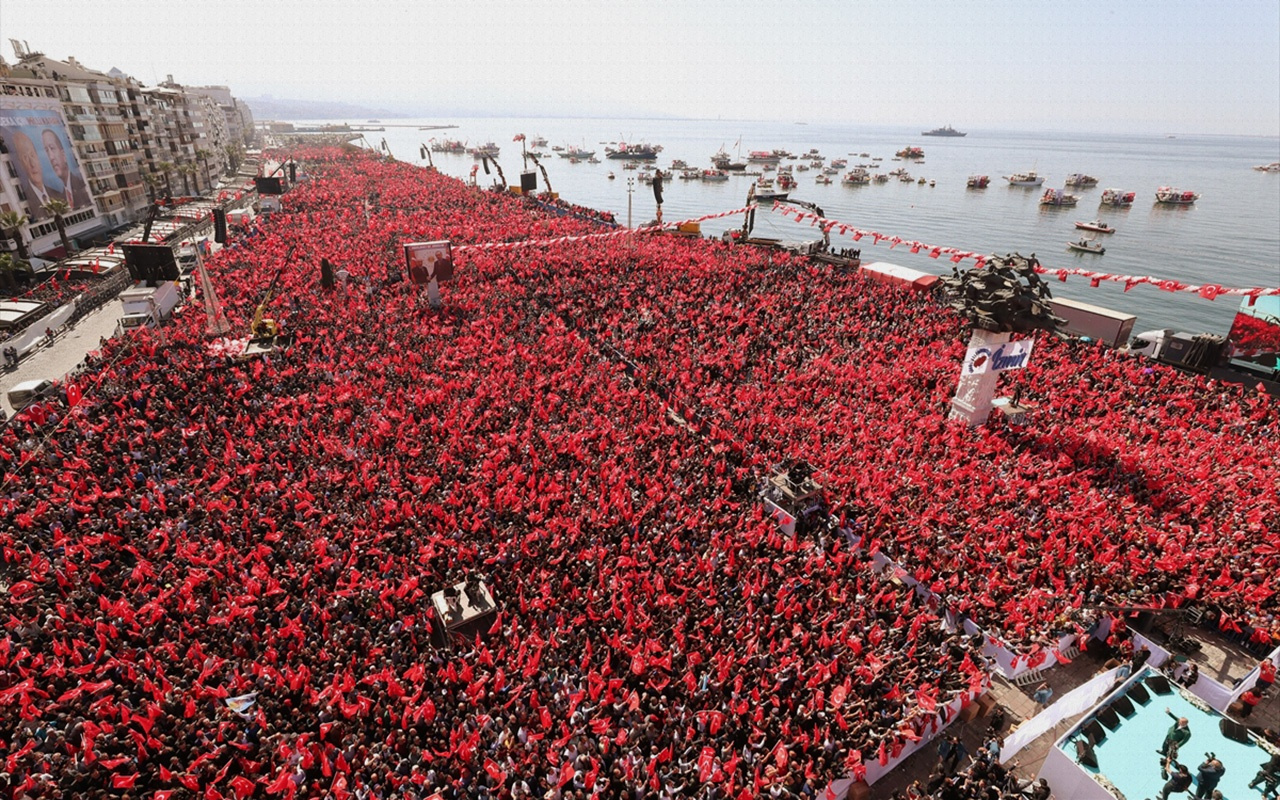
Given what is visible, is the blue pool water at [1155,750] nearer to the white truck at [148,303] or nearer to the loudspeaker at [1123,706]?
the loudspeaker at [1123,706]

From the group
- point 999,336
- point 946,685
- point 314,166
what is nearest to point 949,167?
point 314,166

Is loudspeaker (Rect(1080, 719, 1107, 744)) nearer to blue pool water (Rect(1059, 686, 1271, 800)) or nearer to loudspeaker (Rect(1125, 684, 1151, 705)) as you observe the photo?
blue pool water (Rect(1059, 686, 1271, 800))

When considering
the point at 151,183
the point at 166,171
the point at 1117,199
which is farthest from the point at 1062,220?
the point at 166,171

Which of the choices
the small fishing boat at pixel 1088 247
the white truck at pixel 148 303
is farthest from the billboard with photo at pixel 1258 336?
the small fishing boat at pixel 1088 247

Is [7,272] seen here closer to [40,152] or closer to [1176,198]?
[40,152]

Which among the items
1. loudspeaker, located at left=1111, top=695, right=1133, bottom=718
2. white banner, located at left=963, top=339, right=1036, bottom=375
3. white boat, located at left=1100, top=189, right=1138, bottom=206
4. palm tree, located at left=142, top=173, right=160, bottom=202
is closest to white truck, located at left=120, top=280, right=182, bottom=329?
white banner, located at left=963, top=339, right=1036, bottom=375

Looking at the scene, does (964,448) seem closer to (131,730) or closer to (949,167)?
(131,730)

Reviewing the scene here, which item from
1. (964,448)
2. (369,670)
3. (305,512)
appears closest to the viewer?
(369,670)
